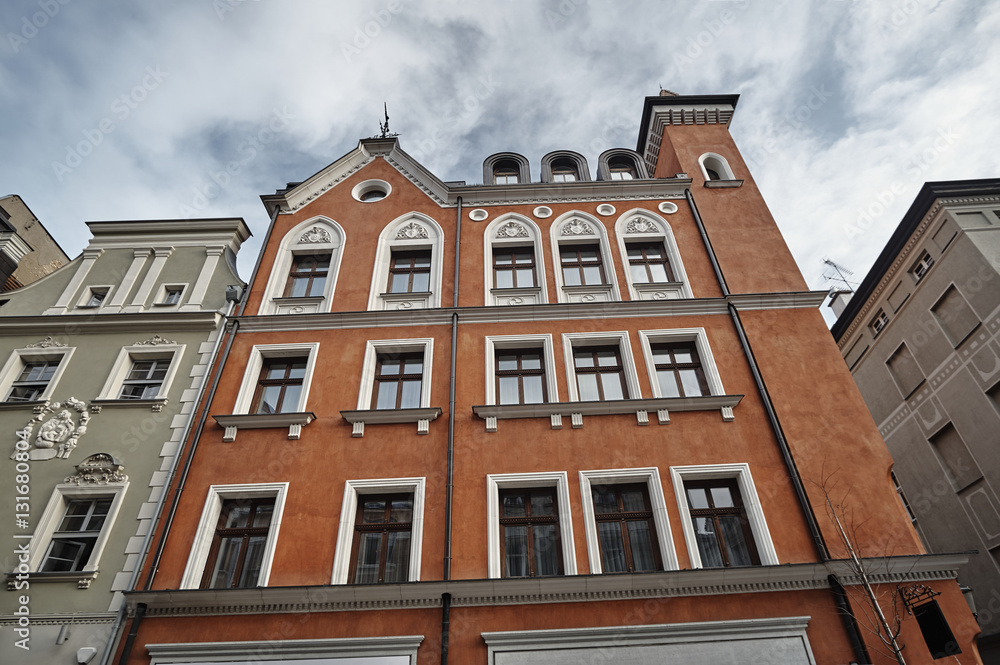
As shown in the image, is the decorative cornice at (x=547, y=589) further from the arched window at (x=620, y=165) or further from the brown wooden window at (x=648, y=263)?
the arched window at (x=620, y=165)

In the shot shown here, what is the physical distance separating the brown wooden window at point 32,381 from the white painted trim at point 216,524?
243 inches

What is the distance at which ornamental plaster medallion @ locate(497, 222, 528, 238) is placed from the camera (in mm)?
20172

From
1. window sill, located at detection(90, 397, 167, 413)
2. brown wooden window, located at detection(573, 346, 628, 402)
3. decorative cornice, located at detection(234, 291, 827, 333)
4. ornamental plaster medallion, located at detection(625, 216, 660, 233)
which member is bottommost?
window sill, located at detection(90, 397, 167, 413)

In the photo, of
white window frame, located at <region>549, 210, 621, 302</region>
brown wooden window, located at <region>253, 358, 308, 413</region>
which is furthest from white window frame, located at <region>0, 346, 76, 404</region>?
white window frame, located at <region>549, 210, 621, 302</region>

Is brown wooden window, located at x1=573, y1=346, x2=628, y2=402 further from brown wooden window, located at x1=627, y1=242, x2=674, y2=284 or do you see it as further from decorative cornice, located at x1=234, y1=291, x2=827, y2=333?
brown wooden window, located at x1=627, y1=242, x2=674, y2=284

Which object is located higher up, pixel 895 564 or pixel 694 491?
pixel 694 491

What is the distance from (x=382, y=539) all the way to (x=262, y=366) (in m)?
6.35

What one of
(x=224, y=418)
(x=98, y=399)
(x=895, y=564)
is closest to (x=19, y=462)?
(x=98, y=399)

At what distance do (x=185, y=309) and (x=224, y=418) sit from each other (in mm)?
4604

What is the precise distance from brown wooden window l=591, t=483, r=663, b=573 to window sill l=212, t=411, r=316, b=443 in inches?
283

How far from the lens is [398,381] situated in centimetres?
1650

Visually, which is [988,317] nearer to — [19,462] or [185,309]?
[185,309]

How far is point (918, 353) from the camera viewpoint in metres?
25.3

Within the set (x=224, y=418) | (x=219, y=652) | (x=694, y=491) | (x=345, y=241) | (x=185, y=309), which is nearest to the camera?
(x=219, y=652)
